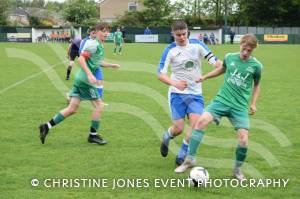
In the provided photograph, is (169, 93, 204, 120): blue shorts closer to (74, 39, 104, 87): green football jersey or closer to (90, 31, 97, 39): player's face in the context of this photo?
(74, 39, 104, 87): green football jersey

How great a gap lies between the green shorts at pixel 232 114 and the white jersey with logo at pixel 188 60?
0.67 meters

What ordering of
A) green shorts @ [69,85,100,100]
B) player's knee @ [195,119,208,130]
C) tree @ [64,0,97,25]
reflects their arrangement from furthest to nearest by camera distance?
1. tree @ [64,0,97,25]
2. green shorts @ [69,85,100,100]
3. player's knee @ [195,119,208,130]

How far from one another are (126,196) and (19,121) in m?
4.98

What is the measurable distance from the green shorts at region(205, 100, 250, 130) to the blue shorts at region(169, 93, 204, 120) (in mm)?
572

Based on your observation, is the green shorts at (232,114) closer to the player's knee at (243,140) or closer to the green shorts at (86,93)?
the player's knee at (243,140)

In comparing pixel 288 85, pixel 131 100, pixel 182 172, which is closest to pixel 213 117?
pixel 182 172

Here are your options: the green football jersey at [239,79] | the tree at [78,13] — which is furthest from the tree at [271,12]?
the green football jersey at [239,79]

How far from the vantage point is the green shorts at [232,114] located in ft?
20.5

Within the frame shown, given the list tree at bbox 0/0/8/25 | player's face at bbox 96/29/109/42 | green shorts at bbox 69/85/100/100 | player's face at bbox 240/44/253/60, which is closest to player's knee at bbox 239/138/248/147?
player's face at bbox 240/44/253/60

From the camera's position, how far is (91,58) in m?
8.26

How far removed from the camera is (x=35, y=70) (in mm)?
21109

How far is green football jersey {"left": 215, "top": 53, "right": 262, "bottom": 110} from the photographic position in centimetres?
624

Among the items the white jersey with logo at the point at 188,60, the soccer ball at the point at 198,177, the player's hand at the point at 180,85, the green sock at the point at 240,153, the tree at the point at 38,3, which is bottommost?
the soccer ball at the point at 198,177

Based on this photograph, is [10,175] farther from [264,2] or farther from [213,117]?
[264,2]
